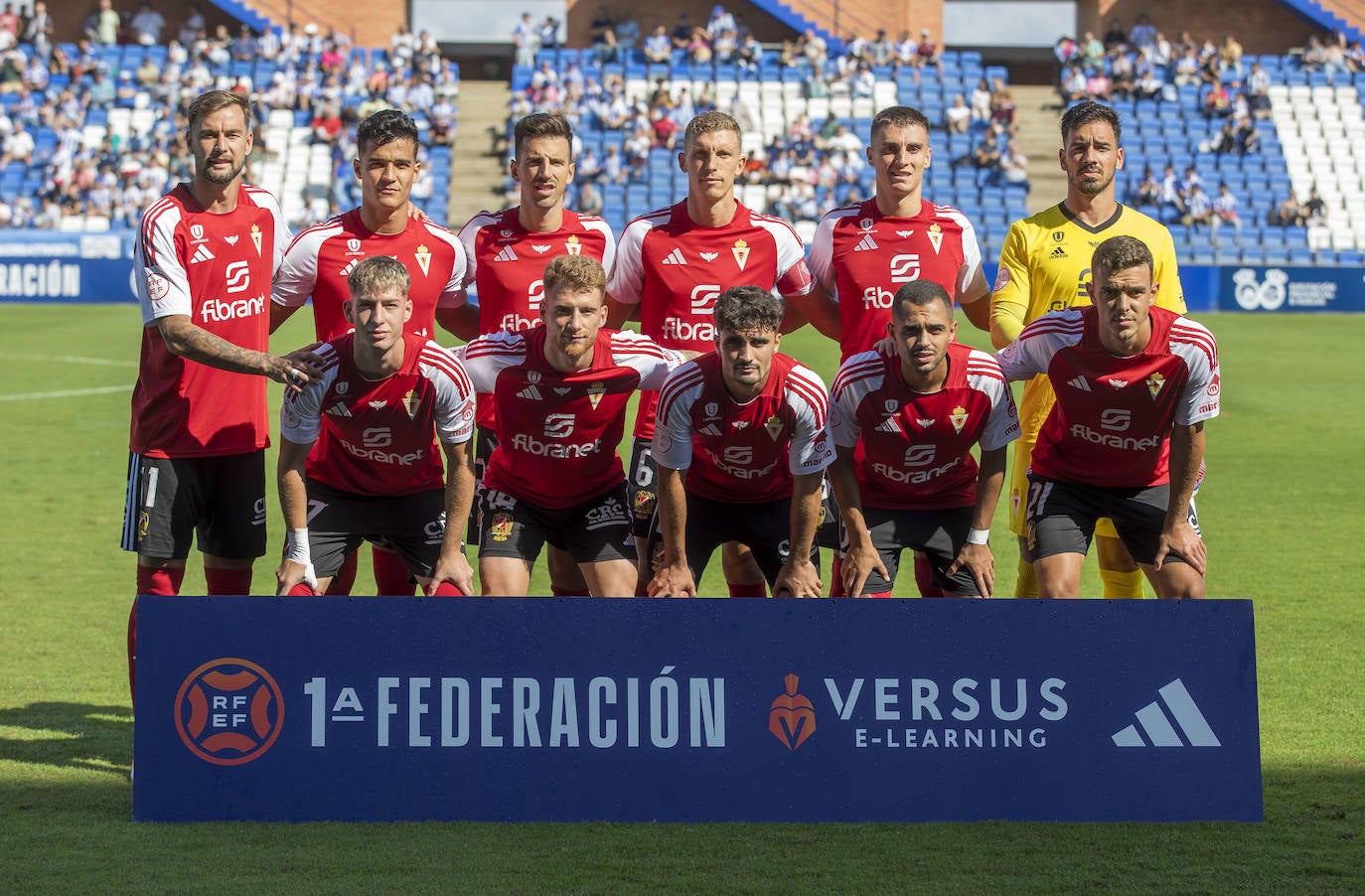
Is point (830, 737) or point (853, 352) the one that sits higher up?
point (853, 352)

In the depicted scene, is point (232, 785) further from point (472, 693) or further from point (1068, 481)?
point (1068, 481)

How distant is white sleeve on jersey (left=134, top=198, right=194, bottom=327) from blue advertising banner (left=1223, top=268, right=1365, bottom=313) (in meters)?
26.7

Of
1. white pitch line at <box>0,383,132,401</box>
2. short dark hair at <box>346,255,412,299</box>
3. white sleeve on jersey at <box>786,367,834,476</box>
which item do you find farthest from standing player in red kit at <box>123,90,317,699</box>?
white pitch line at <box>0,383,132,401</box>

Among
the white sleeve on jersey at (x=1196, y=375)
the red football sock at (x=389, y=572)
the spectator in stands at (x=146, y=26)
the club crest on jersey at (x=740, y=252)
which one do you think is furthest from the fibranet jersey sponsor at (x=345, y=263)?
the spectator in stands at (x=146, y=26)

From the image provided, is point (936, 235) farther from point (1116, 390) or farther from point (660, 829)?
point (660, 829)

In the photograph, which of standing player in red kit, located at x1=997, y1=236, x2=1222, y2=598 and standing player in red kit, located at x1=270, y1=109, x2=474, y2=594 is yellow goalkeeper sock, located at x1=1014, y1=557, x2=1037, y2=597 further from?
standing player in red kit, located at x1=270, y1=109, x2=474, y2=594

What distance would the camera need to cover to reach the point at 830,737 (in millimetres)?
5090

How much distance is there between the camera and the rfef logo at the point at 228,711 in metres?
5.04

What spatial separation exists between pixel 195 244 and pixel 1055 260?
3.56 metres

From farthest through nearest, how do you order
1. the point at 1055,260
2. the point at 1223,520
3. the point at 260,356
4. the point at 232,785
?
1. the point at 1223,520
2. the point at 1055,260
3. the point at 260,356
4. the point at 232,785

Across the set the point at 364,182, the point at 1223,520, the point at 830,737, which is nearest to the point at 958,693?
the point at 830,737

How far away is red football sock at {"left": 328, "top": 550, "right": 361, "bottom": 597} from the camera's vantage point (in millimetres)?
6448

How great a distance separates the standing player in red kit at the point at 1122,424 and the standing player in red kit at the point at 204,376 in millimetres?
3028

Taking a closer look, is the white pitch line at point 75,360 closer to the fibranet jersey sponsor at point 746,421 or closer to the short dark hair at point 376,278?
the short dark hair at point 376,278
